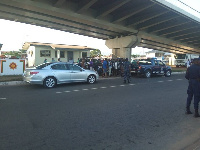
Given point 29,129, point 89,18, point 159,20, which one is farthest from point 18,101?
point 159,20

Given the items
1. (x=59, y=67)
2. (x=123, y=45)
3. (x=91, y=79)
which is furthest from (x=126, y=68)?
(x=123, y=45)

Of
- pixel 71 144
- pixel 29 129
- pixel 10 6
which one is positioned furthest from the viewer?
pixel 10 6

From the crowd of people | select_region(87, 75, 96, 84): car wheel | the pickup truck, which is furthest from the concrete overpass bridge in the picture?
select_region(87, 75, 96, 84): car wheel

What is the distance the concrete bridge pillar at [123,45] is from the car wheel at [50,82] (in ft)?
49.3

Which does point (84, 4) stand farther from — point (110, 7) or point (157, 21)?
point (157, 21)

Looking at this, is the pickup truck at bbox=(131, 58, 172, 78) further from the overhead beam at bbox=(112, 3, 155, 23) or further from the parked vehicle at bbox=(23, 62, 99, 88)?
the parked vehicle at bbox=(23, 62, 99, 88)

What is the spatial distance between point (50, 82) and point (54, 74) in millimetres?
521

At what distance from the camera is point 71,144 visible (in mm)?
3578

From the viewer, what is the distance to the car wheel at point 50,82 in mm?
10728

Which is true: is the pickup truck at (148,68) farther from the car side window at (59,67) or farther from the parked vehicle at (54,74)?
the car side window at (59,67)

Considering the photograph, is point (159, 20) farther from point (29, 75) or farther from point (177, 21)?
point (29, 75)

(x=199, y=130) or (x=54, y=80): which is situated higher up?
(x=54, y=80)

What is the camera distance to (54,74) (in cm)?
1102

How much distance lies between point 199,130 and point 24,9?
53.5 feet
